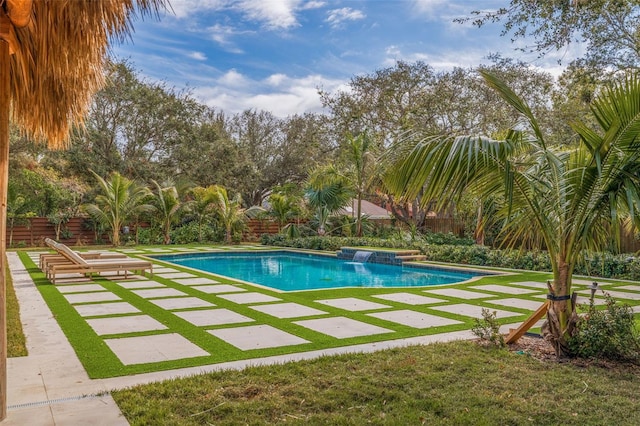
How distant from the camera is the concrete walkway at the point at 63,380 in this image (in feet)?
11.2

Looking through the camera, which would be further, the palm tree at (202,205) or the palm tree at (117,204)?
the palm tree at (202,205)

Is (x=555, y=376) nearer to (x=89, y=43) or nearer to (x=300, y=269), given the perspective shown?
(x=89, y=43)

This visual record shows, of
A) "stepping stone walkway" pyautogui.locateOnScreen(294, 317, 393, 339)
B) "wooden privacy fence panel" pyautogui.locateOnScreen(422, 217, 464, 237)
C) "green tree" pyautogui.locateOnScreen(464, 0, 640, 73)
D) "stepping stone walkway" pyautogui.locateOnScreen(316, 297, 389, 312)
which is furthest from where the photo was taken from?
"wooden privacy fence panel" pyautogui.locateOnScreen(422, 217, 464, 237)

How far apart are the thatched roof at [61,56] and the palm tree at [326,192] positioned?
49.7 feet

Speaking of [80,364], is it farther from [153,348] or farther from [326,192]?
[326,192]

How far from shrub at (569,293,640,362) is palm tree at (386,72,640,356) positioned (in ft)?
0.40

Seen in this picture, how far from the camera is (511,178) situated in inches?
169

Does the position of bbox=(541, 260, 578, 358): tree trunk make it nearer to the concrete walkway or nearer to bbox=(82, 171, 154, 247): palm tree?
the concrete walkway

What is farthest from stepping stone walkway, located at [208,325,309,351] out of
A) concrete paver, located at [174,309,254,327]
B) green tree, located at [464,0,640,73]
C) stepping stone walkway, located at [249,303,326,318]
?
green tree, located at [464,0,640,73]

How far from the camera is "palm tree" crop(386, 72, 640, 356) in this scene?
418cm

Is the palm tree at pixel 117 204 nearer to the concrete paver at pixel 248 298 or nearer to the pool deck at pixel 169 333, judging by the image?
the pool deck at pixel 169 333

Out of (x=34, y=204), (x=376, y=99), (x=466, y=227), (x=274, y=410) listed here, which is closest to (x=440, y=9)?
(x=274, y=410)

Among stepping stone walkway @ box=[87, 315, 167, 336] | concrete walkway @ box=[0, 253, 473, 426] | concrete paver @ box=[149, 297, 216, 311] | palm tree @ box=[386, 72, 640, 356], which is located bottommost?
concrete walkway @ box=[0, 253, 473, 426]

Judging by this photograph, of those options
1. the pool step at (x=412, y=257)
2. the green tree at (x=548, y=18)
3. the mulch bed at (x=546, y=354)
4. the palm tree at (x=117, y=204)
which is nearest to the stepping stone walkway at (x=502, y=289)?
the mulch bed at (x=546, y=354)
